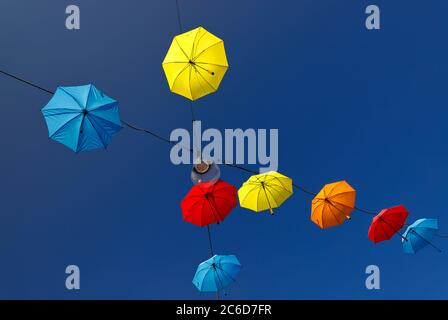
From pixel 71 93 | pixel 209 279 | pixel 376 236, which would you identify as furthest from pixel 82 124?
pixel 376 236

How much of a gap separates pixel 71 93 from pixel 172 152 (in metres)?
5.83

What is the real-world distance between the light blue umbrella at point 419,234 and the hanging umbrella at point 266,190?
3.83 meters

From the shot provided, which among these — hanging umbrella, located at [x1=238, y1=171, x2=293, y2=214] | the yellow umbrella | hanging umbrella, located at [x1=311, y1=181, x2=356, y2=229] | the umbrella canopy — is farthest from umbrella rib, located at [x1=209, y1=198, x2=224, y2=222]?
hanging umbrella, located at [x1=311, y1=181, x2=356, y2=229]

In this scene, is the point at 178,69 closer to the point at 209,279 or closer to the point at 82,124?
the point at 82,124

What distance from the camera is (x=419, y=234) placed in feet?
39.9

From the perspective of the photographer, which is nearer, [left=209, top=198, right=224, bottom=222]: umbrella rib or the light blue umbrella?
[left=209, top=198, right=224, bottom=222]: umbrella rib

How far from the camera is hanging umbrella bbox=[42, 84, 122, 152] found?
8.06 meters

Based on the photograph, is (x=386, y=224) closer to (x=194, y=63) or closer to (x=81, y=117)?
(x=194, y=63)

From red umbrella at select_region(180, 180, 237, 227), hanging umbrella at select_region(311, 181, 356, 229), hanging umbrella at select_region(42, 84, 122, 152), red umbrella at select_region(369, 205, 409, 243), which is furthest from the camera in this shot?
red umbrella at select_region(369, 205, 409, 243)

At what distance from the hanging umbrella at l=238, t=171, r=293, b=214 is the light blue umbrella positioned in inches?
151

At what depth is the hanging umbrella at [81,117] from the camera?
8.06 meters

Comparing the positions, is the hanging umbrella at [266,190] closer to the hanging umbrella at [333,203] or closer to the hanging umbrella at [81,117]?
the hanging umbrella at [333,203]

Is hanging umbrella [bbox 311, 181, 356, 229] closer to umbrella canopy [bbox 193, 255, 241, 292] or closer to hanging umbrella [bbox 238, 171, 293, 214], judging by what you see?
hanging umbrella [bbox 238, 171, 293, 214]

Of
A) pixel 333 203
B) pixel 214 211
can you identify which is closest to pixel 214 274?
pixel 214 211
